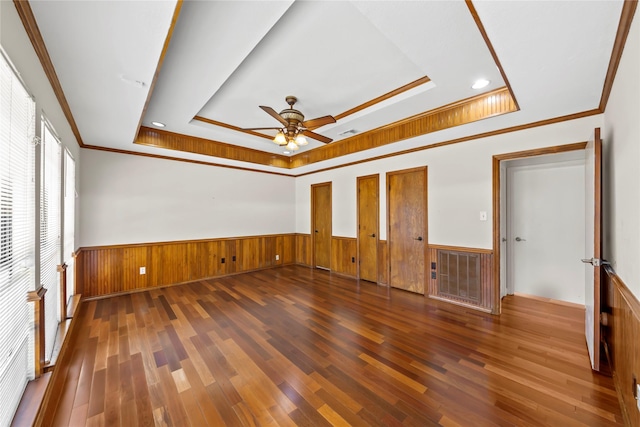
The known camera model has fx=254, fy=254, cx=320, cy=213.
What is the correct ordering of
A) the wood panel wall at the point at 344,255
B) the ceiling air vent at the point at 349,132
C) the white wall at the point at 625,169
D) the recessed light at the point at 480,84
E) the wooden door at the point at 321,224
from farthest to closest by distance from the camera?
the wooden door at the point at 321,224 → the wood panel wall at the point at 344,255 → the ceiling air vent at the point at 349,132 → the recessed light at the point at 480,84 → the white wall at the point at 625,169

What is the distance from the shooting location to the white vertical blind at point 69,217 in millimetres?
2784

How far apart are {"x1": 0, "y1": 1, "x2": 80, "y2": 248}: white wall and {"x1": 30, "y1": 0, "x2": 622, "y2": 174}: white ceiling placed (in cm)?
11

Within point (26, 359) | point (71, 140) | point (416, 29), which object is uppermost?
point (416, 29)

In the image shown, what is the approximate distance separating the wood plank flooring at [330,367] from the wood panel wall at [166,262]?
579 mm

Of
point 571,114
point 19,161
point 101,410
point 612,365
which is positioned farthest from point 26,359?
point 571,114

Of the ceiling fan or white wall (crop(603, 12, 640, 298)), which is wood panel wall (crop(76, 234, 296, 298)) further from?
white wall (crop(603, 12, 640, 298))

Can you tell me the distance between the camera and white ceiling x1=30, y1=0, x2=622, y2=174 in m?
1.38

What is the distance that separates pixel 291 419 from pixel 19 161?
6.97ft

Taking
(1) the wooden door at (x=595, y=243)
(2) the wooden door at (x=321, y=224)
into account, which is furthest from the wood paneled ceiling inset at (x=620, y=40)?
(2) the wooden door at (x=321, y=224)

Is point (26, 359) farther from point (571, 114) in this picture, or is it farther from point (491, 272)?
point (571, 114)

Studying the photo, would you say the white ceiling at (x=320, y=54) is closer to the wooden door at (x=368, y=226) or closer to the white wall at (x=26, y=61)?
the white wall at (x=26, y=61)

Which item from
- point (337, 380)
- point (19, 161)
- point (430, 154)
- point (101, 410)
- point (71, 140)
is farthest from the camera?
point (430, 154)

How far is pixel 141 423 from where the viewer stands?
4.98ft

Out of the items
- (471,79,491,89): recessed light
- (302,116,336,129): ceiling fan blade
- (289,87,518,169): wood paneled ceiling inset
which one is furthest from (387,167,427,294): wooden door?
(302,116,336,129): ceiling fan blade
